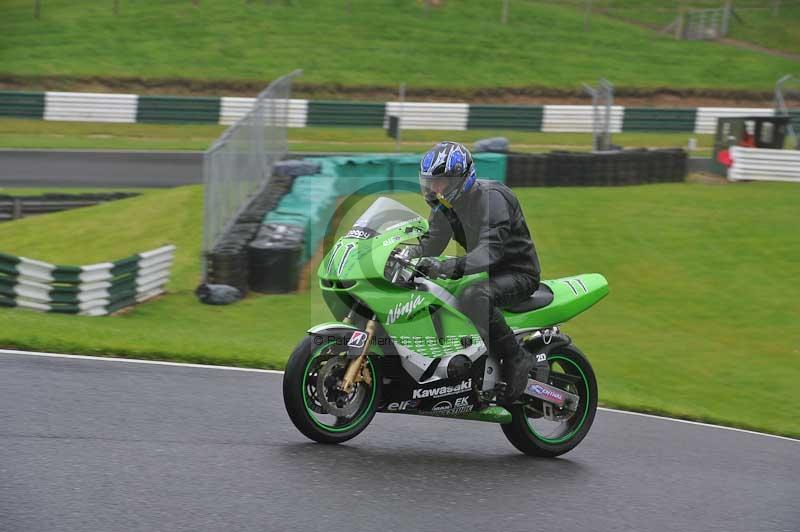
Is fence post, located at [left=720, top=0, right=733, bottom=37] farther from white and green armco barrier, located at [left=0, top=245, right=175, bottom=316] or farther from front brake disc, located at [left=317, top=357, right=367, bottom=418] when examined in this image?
front brake disc, located at [left=317, top=357, right=367, bottom=418]

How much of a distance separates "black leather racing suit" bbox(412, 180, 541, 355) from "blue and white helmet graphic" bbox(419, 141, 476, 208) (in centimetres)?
12

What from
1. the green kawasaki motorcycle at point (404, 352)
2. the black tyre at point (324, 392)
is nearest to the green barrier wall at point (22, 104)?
the green kawasaki motorcycle at point (404, 352)

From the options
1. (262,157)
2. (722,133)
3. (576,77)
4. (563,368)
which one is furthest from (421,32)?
(563,368)

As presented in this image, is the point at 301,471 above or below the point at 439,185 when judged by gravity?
below

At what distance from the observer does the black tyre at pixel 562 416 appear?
295 inches

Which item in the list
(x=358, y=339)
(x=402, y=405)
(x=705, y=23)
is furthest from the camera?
(x=705, y=23)

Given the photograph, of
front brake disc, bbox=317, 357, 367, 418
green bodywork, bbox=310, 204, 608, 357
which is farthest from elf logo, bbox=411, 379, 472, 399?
front brake disc, bbox=317, 357, 367, 418

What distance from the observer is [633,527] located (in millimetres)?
5988

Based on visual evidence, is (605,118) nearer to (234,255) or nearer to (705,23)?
(234,255)

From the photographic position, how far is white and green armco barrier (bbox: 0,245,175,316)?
12820mm

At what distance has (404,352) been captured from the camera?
6867 mm

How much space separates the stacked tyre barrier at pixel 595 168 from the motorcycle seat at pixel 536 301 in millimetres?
15830

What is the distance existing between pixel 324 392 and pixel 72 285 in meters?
7.73

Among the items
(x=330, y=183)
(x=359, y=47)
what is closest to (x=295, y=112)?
(x=359, y=47)
